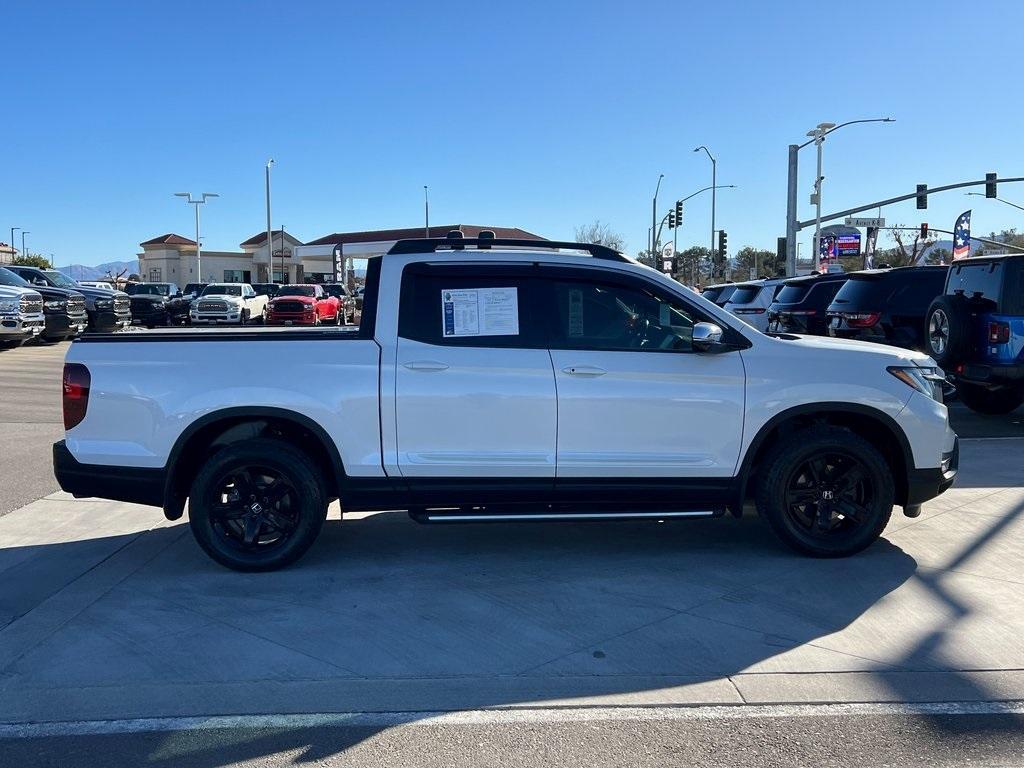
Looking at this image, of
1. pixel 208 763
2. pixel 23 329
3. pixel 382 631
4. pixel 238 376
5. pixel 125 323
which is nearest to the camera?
pixel 208 763

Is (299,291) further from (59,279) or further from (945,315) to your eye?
(945,315)

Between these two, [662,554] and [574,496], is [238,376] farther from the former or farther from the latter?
[662,554]

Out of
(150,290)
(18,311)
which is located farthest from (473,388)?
(150,290)

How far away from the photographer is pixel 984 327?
9812mm

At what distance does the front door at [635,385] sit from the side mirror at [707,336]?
0.08 metres

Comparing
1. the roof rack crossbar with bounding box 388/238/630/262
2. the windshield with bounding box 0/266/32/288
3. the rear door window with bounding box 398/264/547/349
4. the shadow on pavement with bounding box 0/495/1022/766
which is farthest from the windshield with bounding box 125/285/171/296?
the rear door window with bounding box 398/264/547/349

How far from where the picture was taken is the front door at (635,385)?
5.34m

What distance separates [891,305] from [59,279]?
74.2 feet

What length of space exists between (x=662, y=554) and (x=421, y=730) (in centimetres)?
264

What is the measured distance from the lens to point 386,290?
17.9 feet

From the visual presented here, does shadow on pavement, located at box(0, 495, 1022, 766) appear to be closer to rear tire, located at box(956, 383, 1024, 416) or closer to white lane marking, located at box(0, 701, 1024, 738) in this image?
white lane marking, located at box(0, 701, 1024, 738)

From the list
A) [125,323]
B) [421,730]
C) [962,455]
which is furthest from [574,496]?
[125,323]

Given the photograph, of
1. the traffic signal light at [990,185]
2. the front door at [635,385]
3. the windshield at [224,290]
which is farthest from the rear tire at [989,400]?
the windshield at [224,290]

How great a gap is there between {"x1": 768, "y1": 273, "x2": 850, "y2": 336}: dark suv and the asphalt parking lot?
904cm
